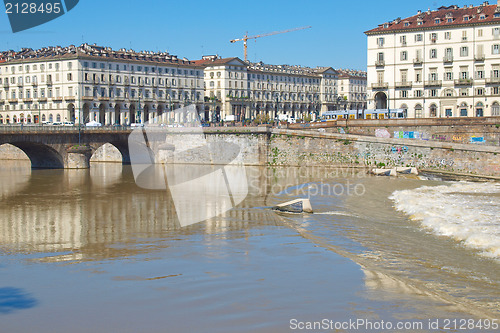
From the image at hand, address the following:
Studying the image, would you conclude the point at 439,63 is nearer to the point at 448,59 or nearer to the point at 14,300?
the point at 448,59

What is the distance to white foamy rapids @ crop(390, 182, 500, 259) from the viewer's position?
22177mm

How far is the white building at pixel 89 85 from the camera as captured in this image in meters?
102

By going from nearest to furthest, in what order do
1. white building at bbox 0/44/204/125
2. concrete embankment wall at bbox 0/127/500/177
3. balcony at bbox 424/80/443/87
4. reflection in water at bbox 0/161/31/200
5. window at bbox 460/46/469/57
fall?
reflection in water at bbox 0/161/31/200 < concrete embankment wall at bbox 0/127/500/177 < window at bbox 460/46/469/57 < balcony at bbox 424/80/443/87 < white building at bbox 0/44/204/125

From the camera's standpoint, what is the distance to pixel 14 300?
14.6 metres

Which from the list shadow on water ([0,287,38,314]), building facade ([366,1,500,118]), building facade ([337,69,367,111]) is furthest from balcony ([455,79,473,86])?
building facade ([337,69,367,111])

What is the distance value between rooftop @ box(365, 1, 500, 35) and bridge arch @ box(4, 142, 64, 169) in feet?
134

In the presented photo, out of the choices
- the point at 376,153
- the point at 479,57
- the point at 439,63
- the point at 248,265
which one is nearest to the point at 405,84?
the point at 439,63

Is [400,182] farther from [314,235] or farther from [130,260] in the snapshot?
[130,260]

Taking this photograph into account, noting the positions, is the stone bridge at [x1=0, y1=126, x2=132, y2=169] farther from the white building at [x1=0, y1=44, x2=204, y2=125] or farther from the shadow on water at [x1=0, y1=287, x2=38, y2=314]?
the shadow on water at [x1=0, y1=287, x2=38, y2=314]

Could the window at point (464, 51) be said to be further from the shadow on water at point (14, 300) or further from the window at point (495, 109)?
the shadow on water at point (14, 300)

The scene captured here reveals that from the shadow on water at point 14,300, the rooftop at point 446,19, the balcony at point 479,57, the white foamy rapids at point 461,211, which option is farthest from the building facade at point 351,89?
the shadow on water at point 14,300

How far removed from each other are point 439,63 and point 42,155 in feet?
156

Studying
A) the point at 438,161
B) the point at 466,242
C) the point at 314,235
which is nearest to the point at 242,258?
the point at 314,235

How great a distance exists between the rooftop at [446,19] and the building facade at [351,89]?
83948 millimetres
